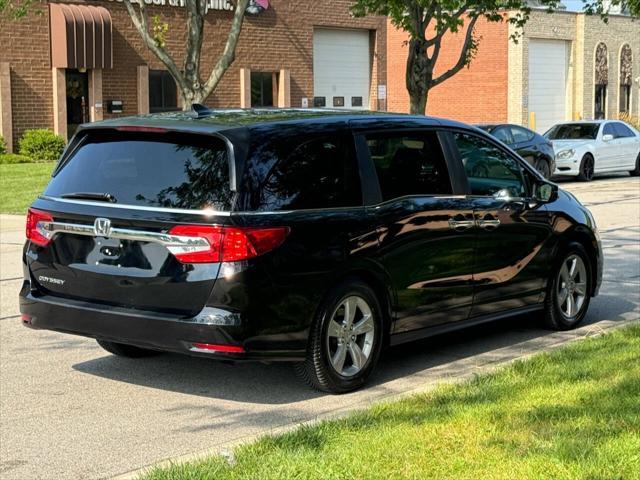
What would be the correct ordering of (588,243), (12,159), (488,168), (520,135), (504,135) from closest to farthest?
(488,168), (588,243), (504,135), (520,135), (12,159)

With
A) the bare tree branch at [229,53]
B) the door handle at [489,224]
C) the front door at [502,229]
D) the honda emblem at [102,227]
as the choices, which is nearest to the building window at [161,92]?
the bare tree branch at [229,53]

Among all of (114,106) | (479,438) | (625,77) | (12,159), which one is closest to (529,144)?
(114,106)

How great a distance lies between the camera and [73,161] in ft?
23.0

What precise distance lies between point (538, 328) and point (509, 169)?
1497 millimetres

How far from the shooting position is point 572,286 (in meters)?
8.96

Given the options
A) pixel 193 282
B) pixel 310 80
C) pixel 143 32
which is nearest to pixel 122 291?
pixel 193 282

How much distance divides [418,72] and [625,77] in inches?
1413

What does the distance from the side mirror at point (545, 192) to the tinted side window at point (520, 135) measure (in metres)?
17.5

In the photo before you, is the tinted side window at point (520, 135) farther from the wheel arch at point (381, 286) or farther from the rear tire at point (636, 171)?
the wheel arch at point (381, 286)

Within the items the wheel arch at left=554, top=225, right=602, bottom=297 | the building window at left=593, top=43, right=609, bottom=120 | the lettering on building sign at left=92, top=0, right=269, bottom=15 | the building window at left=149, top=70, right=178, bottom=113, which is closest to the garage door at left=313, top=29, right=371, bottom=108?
the lettering on building sign at left=92, top=0, right=269, bottom=15

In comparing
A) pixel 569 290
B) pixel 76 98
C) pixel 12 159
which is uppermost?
pixel 76 98

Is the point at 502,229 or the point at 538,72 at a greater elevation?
the point at 538,72

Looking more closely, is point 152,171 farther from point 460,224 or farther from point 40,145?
point 40,145

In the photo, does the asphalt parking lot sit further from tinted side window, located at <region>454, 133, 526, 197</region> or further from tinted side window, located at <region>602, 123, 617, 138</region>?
tinted side window, located at <region>602, 123, 617, 138</region>
